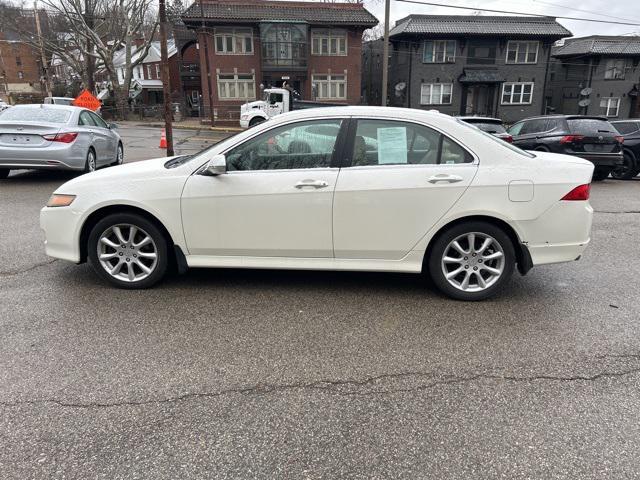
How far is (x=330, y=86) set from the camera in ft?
125

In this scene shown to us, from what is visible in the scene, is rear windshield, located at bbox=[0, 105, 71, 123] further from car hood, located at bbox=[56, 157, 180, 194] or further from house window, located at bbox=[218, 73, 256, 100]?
house window, located at bbox=[218, 73, 256, 100]

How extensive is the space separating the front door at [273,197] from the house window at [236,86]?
114ft

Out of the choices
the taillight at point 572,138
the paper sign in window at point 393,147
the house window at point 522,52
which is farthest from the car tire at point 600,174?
the house window at point 522,52

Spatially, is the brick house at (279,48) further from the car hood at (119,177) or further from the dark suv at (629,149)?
the car hood at (119,177)

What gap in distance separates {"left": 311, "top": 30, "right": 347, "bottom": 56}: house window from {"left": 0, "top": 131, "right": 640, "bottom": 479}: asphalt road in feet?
117

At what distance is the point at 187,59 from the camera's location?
5219 centimetres

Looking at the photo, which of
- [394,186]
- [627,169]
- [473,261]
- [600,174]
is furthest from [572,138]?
[394,186]

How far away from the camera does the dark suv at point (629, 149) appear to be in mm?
12523

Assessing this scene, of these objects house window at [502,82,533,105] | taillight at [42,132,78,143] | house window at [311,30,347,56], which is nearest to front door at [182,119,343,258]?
taillight at [42,132,78,143]

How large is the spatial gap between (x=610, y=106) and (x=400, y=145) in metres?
45.0

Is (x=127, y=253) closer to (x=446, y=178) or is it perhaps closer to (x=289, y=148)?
(x=289, y=148)

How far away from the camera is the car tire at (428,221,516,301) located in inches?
165

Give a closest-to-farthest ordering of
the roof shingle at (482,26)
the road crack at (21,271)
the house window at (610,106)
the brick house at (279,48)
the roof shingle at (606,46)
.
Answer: the road crack at (21,271) → the brick house at (279,48) → the roof shingle at (482,26) → the roof shingle at (606,46) → the house window at (610,106)

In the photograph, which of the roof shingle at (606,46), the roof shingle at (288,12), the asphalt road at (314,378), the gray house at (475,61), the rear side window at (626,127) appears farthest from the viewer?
the roof shingle at (606,46)
